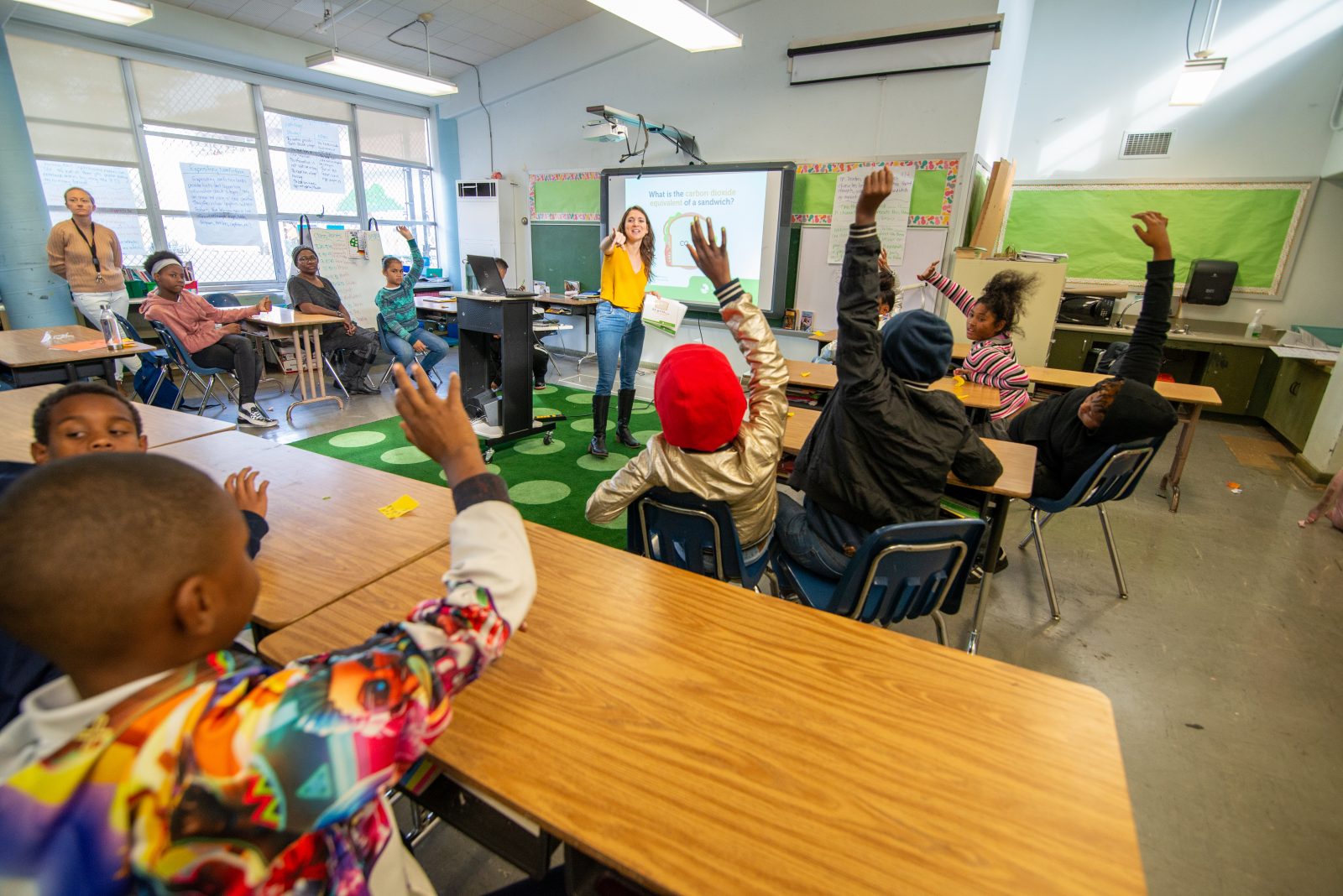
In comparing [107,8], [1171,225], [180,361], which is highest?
[107,8]

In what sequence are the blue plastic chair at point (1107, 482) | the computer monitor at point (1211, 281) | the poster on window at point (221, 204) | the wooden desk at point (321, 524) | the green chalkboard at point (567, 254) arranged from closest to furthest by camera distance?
1. the wooden desk at point (321, 524)
2. the blue plastic chair at point (1107, 482)
3. the computer monitor at point (1211, 281)
4. the poster on window at point (221, 204)
5. the green chalkboard at point (567, 254)

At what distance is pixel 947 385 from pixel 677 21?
2900mm

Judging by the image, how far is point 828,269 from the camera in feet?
17.4

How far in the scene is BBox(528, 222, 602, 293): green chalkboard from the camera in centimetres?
668

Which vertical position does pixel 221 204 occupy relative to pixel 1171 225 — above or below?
below

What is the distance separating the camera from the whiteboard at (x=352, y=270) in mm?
5543

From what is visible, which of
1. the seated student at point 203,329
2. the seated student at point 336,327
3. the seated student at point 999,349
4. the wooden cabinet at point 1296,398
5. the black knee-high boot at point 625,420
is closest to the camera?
the seated student at point 999,349

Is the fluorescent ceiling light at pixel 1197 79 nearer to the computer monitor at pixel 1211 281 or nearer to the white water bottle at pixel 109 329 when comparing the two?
the computer monitor at pixel 1211 281

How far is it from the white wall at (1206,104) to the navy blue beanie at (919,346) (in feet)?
19.7

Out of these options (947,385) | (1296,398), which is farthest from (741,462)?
(1296,398)

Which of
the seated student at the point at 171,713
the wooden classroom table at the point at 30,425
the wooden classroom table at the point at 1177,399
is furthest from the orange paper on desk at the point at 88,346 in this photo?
the wooden classroom table at the point at 1177,399

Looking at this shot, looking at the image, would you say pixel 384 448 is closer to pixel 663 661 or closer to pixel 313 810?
pixel 663 661

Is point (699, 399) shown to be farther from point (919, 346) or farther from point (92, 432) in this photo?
point (92, 432)

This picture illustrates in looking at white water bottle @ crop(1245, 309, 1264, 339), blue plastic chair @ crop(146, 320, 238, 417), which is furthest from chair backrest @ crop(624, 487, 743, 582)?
white water bottle @ crop(1245, 309, 1264, 339)
